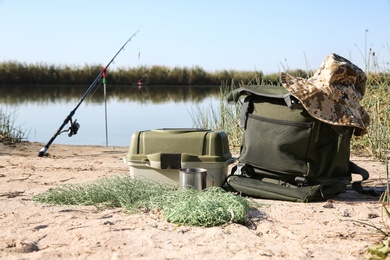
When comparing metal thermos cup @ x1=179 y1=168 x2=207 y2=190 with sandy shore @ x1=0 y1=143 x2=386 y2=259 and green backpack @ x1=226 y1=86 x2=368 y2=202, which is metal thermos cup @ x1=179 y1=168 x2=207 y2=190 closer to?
green backpack @ x1=226 y1=86 x2=368 y2=202

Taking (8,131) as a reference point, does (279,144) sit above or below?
above

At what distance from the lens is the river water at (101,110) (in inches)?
469

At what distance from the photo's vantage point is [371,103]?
7703 millimetres

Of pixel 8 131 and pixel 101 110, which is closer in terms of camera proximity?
pixel 8 131

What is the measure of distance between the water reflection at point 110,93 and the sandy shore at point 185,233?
1557 centimetres

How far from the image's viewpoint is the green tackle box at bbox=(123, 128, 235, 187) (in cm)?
479

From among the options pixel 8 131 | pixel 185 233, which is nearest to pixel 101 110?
pixel 8 131

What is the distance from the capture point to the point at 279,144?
15.1ft

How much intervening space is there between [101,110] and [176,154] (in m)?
13.0

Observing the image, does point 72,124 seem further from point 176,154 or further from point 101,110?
point 101,110

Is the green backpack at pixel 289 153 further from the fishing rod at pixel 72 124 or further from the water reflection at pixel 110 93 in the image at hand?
the water reflection at pixel 110 93

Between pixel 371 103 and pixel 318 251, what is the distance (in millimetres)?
4858

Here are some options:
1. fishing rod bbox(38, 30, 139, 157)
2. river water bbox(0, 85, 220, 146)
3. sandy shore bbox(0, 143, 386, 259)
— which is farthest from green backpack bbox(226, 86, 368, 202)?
river water bbox(0, 85, 220, 146)

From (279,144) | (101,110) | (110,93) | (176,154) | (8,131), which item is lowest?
(101,110)
